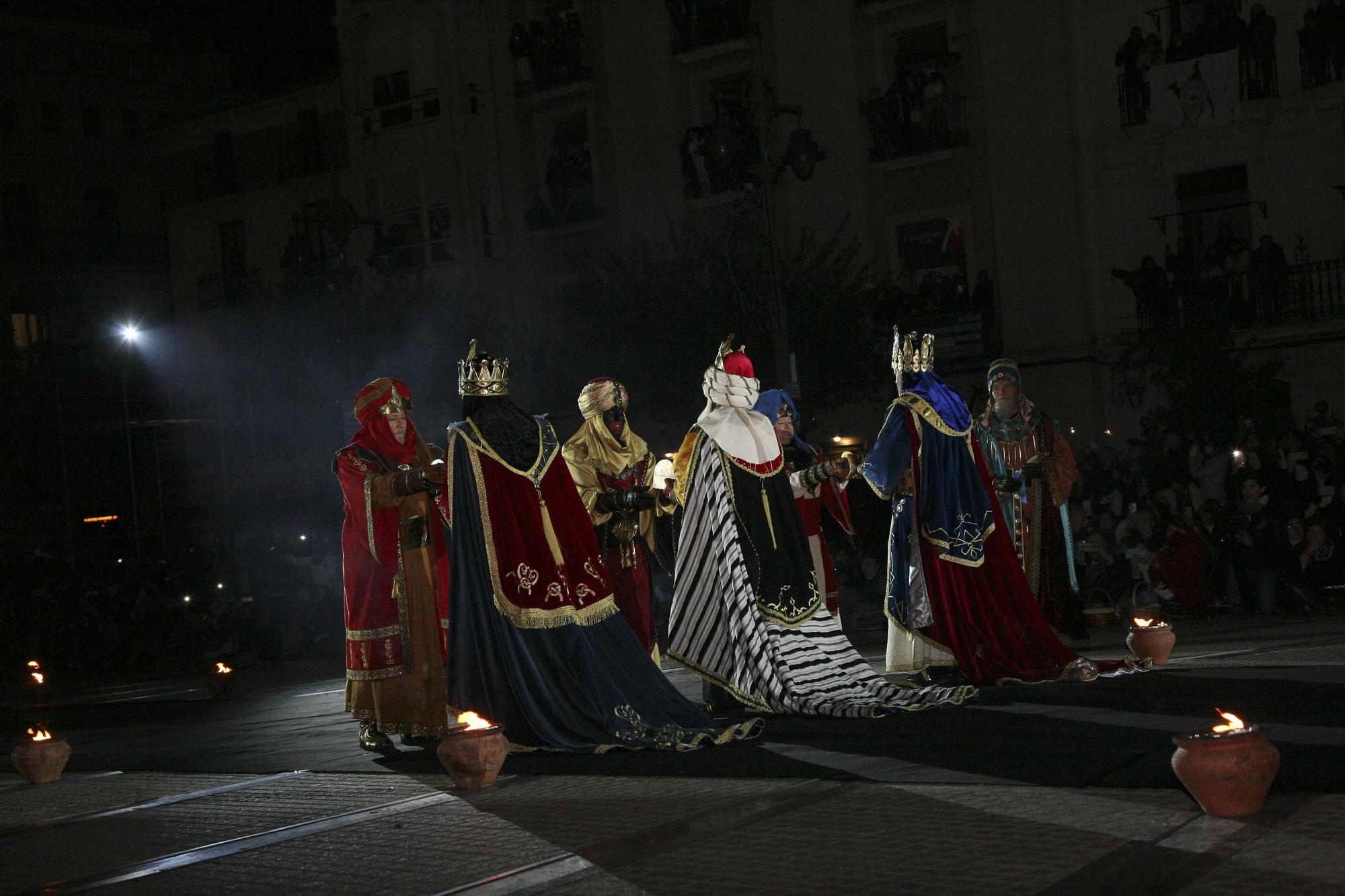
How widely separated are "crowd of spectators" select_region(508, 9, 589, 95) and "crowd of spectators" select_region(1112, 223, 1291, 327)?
12182mm

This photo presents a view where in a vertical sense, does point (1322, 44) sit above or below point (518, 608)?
above

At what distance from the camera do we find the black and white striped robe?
926cm

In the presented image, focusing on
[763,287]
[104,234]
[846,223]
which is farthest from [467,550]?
[104,234]

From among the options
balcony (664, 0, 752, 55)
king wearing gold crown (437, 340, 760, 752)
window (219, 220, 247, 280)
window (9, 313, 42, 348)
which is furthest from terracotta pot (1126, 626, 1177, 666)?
window (9, 313, 42, 348)

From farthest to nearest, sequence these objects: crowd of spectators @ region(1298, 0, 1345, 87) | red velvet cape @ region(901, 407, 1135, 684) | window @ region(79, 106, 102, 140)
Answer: window @ region(79, 106, 102, 140)
crowd of spectators @ region(1298, 0, 1345, 87)
red velvet cape @ region(901, 407, 1135, 684)

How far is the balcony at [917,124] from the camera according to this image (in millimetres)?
27062

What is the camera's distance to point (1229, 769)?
17.9 feet

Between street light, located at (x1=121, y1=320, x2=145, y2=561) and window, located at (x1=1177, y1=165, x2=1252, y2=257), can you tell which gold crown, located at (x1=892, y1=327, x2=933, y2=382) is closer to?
window, located at (x1=1177, y1=165, x2=1252, y2=257)

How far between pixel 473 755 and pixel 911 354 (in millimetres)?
4846

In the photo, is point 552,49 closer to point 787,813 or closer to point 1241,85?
point 1241,85

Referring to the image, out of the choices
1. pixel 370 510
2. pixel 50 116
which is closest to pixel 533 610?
pixel 370 510

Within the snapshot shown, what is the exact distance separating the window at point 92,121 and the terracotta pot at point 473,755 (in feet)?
140

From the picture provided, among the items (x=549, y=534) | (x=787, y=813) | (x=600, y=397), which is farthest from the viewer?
(x=600, y=397)

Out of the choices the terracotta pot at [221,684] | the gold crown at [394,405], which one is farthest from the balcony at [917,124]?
the gold crown at [394,405]
